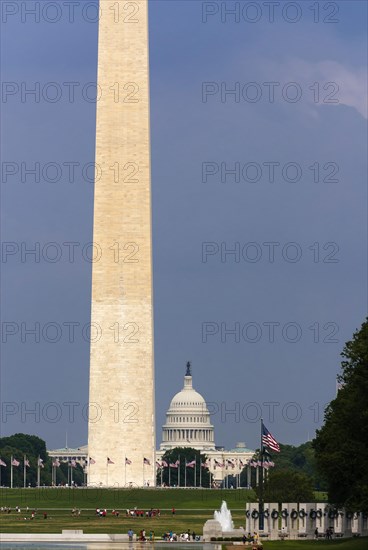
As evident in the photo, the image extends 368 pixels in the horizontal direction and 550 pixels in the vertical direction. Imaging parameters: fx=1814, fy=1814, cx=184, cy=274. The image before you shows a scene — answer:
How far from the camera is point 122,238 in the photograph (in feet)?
387

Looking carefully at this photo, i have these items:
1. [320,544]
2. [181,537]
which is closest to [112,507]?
[181,537]

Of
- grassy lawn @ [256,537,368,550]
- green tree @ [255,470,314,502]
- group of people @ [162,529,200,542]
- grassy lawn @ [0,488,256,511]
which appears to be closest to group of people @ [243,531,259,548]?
grassy lawn @ [256,537,368,550]

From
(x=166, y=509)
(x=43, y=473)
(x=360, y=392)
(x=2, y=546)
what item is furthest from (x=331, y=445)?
(x=43, y=473)

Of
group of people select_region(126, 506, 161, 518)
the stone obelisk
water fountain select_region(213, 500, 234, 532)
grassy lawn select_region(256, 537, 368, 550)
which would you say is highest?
the stone obelisk

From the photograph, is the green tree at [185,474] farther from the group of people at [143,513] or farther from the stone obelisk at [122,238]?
the group of people at [143,513]

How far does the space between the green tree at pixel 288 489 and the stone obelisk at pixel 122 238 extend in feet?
52.4

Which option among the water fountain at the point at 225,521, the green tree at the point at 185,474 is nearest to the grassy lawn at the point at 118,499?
the water fountain at the point at 225,521

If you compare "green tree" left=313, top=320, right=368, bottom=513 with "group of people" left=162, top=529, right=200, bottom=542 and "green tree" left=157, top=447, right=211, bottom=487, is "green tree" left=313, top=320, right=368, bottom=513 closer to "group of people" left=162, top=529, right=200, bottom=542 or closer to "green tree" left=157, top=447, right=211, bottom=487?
"group of people" left=162, top=529, right=200, bottom=542

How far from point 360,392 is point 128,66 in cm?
5476

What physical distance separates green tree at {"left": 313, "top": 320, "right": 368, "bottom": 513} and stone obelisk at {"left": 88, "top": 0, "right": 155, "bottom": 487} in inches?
1764

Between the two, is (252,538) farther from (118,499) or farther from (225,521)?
(118,499)

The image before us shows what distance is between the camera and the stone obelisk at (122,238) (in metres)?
118

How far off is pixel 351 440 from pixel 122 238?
5083cm

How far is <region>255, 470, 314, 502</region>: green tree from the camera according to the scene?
99.4 meters
